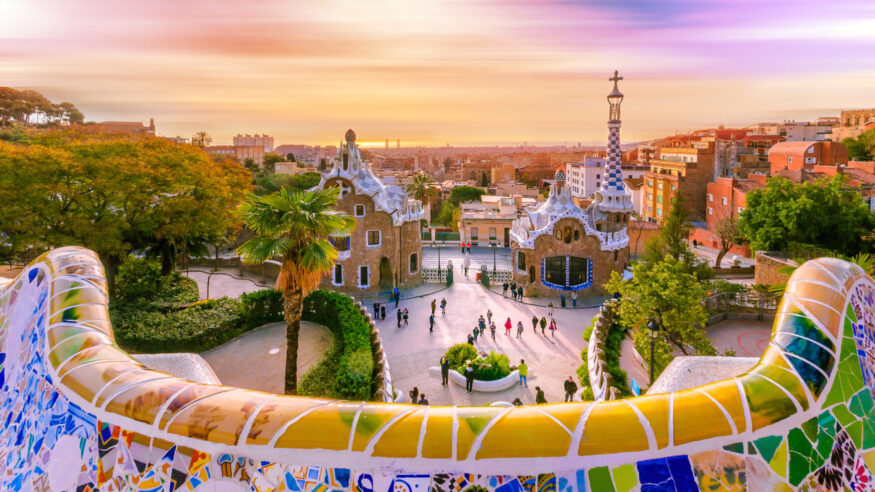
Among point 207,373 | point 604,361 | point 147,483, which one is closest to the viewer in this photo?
point 147,483

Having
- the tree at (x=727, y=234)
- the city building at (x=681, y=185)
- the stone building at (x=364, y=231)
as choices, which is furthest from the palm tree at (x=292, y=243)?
the city building at (x=681, y=185)

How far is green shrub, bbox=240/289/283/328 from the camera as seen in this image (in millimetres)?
24859

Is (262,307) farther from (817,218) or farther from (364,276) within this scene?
(817,218)

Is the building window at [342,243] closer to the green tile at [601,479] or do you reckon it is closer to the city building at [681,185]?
the green tile at [601,479]

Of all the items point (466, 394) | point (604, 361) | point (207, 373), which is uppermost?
point (207, 373)

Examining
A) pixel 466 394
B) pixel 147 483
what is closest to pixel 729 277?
pixel 466 394

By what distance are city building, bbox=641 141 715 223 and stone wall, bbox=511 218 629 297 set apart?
32.1 meters

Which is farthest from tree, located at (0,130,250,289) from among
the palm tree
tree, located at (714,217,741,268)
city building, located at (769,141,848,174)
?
city building, located at (769,141,848,174)

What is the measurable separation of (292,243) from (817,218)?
32477 mm

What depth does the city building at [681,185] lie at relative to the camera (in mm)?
65875

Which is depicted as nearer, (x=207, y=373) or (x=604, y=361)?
(x=207, y=373)

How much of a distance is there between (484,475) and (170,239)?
91.3 ft

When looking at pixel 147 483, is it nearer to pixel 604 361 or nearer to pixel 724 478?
pixel 724 478

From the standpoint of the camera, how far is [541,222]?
115ft
